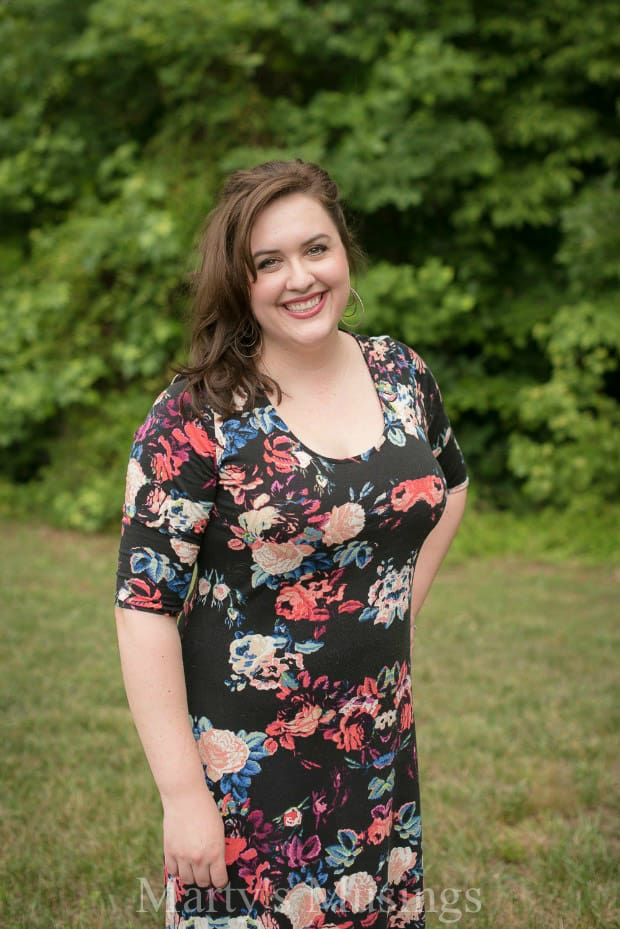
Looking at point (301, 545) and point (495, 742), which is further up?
point (301, 545)

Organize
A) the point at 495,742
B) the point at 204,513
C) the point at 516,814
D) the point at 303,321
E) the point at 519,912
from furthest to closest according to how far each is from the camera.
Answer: the point at 495,742, the point at 516,814, the point at 519,912, the point at 303,321, the point at 204,513

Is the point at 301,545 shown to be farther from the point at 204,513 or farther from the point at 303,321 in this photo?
the point at 303,321

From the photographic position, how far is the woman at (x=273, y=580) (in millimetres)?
1626

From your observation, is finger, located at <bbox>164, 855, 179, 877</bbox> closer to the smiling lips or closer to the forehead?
the smiling lips

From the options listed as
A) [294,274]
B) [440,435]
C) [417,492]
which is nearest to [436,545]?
[440,435]

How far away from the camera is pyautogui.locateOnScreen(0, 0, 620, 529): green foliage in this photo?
7137 mm

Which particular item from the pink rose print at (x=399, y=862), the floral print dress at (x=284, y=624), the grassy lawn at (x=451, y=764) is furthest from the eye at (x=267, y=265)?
the grassy lawn at (x=451, y=764)

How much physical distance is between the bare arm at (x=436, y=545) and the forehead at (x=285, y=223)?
30.4 inches

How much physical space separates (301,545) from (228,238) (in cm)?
61

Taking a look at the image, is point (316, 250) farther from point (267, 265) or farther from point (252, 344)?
point (252, 344)

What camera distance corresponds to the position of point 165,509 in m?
1.62

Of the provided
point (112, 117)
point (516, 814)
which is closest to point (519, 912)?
point (516, 814)

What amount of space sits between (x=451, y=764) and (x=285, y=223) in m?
2.55

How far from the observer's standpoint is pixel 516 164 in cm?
765
